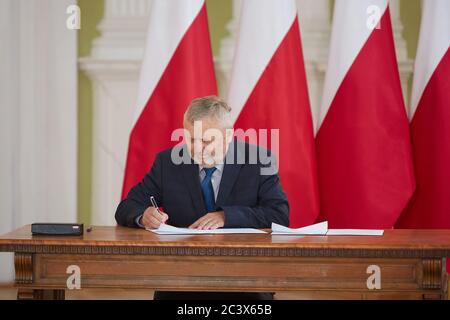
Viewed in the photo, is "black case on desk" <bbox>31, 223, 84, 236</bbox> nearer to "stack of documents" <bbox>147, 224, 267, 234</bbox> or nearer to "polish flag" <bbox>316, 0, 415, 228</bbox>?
"stack of documents" <bbox>147, 224, 267, 234</bbox>

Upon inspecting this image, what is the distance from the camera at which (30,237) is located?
2.75 metres

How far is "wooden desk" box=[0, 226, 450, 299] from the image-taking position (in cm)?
259

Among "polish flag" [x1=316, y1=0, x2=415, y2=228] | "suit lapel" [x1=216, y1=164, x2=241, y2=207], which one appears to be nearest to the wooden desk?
"suit lapel" [x1=216, y1=164, x2=241, y2=207]

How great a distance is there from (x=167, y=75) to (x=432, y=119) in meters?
1.52

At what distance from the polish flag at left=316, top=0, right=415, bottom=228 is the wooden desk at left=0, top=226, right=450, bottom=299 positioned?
5.27 feet

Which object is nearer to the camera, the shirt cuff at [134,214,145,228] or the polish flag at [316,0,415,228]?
the shirt cuff at [134,214,145,228]

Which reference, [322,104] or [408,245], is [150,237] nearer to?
[408,245]

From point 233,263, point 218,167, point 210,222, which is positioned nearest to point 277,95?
point 218,167

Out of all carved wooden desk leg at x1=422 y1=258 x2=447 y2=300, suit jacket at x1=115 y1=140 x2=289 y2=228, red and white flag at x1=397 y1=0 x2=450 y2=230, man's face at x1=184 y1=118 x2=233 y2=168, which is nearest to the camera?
carved wooden desk leg at x1=422 y1=258 x2=447 y2=300

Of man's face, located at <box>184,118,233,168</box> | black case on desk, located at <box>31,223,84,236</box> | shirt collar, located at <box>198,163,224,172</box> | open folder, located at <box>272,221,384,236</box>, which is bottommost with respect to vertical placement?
open folder, located at <box>272,221,384,236</box>

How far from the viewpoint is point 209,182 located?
10.7 feet

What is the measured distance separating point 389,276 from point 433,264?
0.50 feet

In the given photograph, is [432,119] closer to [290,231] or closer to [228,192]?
[228,192]

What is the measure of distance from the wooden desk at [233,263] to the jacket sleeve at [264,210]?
370 mm
